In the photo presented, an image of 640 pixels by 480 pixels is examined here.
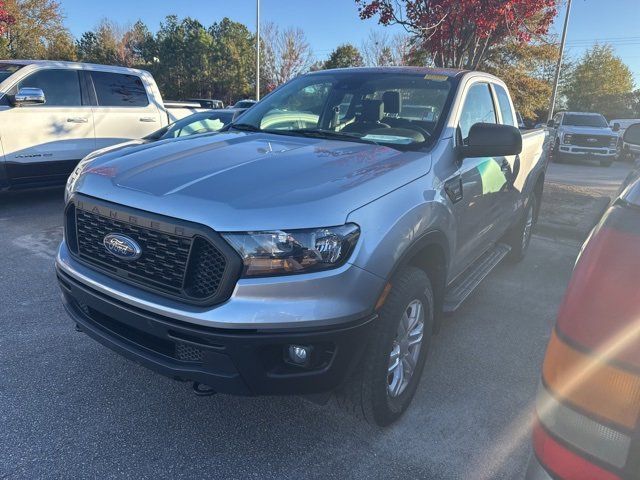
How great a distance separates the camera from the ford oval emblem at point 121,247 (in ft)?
7.07

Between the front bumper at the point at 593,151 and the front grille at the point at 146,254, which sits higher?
the front grille at the point at 146,254

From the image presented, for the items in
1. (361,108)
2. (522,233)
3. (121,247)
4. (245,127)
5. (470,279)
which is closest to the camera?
(121,247)

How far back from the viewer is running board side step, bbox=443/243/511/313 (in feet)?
10.6

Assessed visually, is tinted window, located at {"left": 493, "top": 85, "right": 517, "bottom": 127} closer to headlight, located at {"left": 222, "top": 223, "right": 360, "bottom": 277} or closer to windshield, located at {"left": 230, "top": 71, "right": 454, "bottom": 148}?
windshield, located at {"left": 230, "top": 71, "right": 454, "bottom": 148}

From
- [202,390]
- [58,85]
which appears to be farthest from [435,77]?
[58,85]

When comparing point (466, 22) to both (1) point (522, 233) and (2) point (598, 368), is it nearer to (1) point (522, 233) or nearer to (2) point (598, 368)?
(1) point (522, 233)

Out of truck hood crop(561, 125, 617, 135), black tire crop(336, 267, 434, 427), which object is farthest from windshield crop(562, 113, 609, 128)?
black tire crop(336, 267, 434, 427)

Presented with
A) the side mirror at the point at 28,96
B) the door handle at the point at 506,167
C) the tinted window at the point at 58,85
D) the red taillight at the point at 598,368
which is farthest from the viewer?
the tinted window at the point at 58,85

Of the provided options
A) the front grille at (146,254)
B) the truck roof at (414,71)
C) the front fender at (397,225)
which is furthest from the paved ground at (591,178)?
the front grille at (146,254)

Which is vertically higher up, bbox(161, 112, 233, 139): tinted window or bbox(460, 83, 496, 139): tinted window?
bbox(460, 83, 496, 139): tinted window

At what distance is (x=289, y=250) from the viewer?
196cm

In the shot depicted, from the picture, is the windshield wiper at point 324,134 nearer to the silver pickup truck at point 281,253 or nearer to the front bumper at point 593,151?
the silver pickup truck at point 281,253

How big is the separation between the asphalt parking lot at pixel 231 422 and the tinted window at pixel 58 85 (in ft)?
15.2

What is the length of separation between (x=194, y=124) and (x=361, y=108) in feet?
16.1
